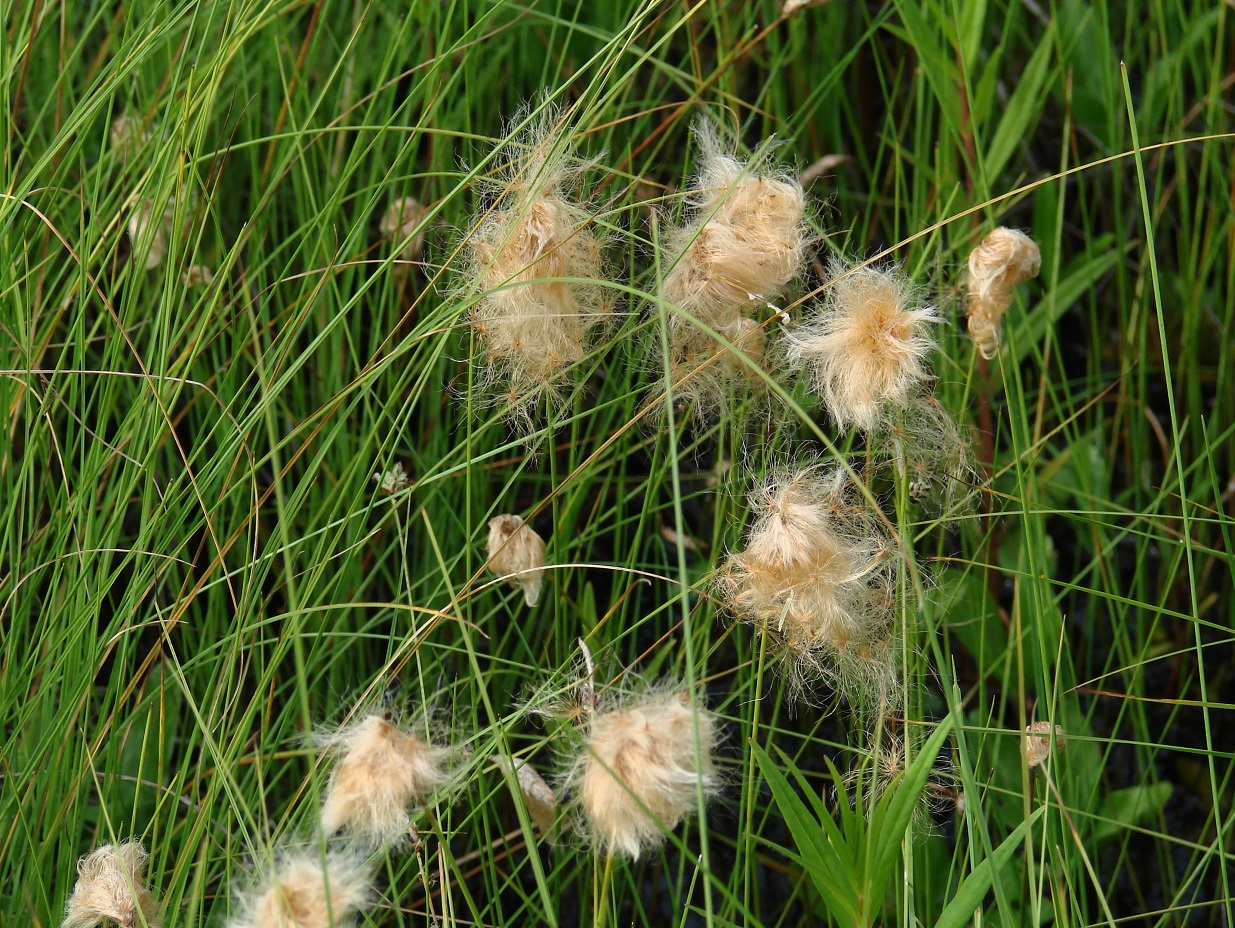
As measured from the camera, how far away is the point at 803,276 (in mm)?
1044

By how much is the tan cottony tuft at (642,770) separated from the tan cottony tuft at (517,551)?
250 millimetres

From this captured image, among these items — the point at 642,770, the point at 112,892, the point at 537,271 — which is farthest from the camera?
the point at 537,271

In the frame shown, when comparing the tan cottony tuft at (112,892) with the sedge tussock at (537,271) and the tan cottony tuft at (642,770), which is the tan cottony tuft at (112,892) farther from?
the sedge tussock at (537,271)

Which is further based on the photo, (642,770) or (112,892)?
(112,892)

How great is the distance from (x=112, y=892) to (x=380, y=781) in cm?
25

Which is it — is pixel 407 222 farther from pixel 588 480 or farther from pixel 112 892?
pixel 112 892

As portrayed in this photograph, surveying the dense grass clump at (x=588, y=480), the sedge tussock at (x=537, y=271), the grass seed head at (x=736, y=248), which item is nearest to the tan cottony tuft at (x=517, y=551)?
the dense grass clump at (x=588, y=480)

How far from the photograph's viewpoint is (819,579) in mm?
845

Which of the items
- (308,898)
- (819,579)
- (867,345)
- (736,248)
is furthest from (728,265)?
(308,898)

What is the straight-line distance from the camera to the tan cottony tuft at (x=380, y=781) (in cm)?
69

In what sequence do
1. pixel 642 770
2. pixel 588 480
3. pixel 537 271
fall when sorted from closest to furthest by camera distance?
pixel 642 770 → pixel 537 271 → pixel 588 480

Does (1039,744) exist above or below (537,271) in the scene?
below

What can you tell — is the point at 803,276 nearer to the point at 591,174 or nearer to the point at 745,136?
the point at 591,174

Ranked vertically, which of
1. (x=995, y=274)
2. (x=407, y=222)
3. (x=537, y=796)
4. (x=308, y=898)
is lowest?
(x=537, y=796)
